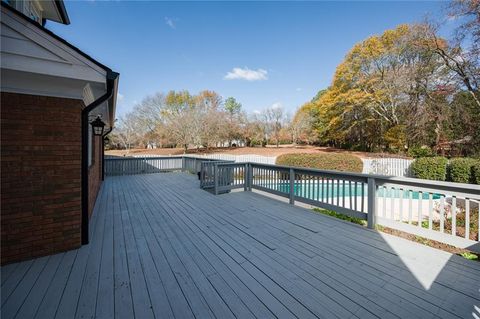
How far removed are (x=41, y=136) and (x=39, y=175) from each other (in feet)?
1.62

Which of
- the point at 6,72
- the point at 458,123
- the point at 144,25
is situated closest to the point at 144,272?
the point at 6,72

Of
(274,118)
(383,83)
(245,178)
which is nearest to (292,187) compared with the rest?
(245,178)

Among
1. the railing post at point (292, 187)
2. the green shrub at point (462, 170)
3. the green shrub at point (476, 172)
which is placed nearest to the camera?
the railing post at point (292, 187)

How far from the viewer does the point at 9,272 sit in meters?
2.40

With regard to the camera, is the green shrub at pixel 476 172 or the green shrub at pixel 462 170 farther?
the green shrub at pixel 462 170

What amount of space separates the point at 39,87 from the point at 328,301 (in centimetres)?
400

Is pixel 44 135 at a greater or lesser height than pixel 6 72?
lesser

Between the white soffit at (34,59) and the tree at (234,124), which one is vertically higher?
the tree at (234,124)

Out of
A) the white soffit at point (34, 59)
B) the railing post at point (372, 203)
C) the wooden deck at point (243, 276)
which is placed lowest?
the wooden deck at point (243, 276)

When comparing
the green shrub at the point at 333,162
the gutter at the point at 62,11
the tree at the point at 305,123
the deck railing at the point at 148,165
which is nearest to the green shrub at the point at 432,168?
the green shrub at the point at 333,162

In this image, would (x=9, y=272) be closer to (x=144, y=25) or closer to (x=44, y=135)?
(x=44, y=135)

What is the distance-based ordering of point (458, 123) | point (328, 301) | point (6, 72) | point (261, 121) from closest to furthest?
point (328, 301) → point (6, 72) → point (458, 123) → point (261, 121)

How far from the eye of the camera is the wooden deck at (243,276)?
→ 185cm

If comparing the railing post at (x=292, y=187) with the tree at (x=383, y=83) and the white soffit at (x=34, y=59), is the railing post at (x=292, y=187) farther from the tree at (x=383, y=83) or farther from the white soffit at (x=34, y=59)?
the tree at (x=383, y=83)
